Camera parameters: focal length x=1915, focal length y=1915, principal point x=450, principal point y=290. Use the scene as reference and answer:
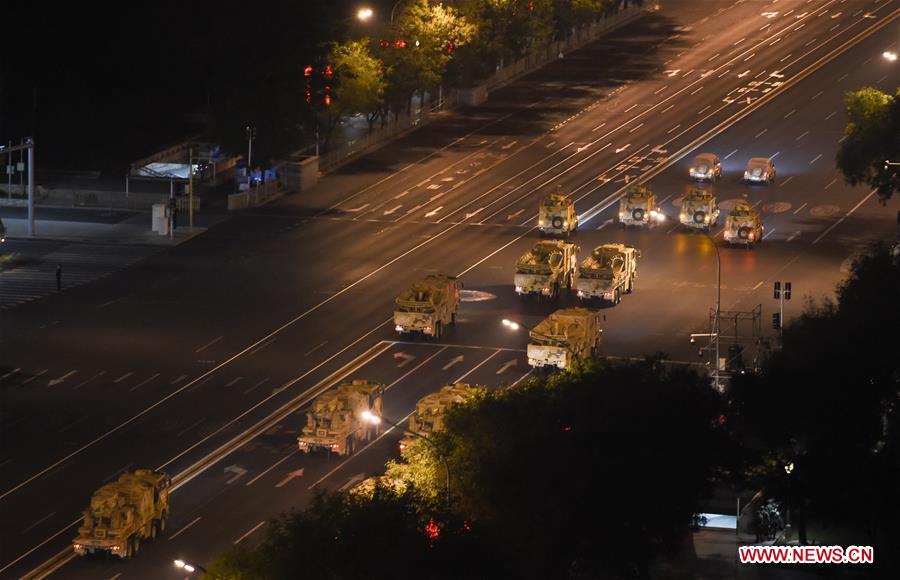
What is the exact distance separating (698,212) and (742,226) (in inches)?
210

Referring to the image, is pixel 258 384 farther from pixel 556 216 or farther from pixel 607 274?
pixel 556 216

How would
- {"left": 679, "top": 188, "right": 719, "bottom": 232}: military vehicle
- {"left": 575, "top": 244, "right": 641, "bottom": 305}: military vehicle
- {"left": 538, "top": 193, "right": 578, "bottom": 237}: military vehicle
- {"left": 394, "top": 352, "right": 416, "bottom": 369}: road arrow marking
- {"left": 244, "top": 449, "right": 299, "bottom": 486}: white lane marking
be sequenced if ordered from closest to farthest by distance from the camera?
{"left": 244, "top": 449, "right": 299, "bottom": 486}: white lane marking → {"left": 394, "top": 352, "right": 416, "bottom": 369}: road arrow marking → {"left": 575, "top": 244, "right": 641, "bottom": 305}: military vehicle → {"left": 538, "top": 193, "right": 578, "bottom": 237}: military vehicle → {"left": 679, "top": 188, "right": 719, "bottom": 232}: military vehicle

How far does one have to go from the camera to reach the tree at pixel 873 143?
11181cm

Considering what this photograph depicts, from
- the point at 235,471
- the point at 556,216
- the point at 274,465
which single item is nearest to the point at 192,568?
the point at 235,471

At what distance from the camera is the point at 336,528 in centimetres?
5097

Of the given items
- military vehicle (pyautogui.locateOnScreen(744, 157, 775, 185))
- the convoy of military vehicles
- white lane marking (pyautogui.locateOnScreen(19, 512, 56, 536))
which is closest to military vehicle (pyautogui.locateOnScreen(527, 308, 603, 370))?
the convoy of military vehicles

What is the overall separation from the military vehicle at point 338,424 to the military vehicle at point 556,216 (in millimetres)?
38593

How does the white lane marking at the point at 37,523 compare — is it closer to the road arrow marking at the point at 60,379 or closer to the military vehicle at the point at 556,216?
the road arrow marking at the point at 60,379

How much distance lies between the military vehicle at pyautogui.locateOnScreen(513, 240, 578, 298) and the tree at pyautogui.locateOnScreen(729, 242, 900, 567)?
103ft

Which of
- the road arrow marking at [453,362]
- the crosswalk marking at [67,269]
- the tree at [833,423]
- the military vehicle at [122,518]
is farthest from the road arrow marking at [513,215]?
the military vehicle at [122,518]

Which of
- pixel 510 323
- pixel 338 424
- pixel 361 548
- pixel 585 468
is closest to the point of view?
pixel 361 548

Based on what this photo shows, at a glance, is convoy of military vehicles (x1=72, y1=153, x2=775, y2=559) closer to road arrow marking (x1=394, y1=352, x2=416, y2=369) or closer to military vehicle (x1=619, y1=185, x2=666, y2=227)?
military vehicle (x1=619, y1=185, x2=666, y2=227)

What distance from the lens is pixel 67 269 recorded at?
106 meters

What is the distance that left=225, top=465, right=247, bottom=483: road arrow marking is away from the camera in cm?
7144
